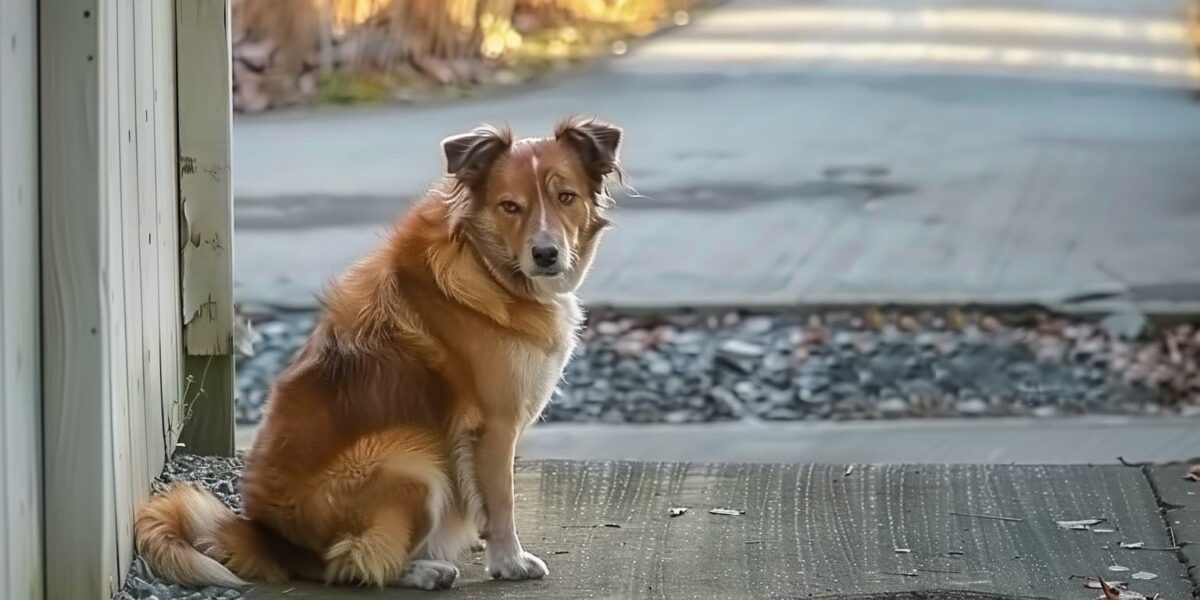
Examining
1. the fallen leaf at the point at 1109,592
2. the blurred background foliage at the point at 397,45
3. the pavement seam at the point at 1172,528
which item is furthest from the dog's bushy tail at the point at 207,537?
the blurred background foliage at the point at 397,45

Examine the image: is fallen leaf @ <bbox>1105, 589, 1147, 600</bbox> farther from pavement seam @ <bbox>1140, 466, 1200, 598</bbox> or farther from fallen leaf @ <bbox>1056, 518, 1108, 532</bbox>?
fallen leaf @ <bbox>1056, 518, 1108, 532</bbox>

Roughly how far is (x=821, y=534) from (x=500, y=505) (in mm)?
975

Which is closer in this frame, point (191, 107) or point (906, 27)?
point (191, 107)

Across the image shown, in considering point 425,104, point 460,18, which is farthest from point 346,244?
point 460,18

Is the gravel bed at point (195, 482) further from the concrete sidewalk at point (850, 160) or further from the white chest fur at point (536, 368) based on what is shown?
the concrete sidewalk at point (850, 160)

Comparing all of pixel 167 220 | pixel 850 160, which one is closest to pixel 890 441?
pixel 167 220

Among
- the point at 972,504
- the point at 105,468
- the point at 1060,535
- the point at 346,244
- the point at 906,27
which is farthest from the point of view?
the point at 906,27

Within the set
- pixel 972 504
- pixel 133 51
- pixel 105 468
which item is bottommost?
pixel 972 504

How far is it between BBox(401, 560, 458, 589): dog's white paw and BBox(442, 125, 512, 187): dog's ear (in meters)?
0.99

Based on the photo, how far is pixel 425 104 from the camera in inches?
437

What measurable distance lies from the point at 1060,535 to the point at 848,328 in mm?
3828

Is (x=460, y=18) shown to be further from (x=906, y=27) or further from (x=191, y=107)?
(x=191, y=107)

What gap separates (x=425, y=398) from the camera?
3885mm

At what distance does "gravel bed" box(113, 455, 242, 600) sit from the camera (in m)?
3.63
